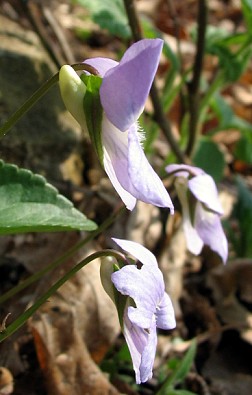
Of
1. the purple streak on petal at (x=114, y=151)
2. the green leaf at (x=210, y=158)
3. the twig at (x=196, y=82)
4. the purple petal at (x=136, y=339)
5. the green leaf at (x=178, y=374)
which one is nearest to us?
the purple streak on petal at (x=114, y=151)

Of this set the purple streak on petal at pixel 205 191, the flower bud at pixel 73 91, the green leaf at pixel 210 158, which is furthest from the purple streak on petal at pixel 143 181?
the green leaf at pixel 210 158

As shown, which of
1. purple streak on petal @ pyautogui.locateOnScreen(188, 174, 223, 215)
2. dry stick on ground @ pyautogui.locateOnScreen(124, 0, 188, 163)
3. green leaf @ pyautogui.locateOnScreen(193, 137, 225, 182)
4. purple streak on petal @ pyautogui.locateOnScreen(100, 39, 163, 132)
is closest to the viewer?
purple streak on petal @ pyautogui.locateOnScreen(100, 39, 163, 132)

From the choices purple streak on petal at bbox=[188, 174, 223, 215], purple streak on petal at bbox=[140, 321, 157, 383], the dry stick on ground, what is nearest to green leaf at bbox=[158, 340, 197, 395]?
purple streak on petal at bbox=[188, 174, 223, 215]

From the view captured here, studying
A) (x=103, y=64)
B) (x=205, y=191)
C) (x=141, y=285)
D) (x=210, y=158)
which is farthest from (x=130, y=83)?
(x=210, y=158)

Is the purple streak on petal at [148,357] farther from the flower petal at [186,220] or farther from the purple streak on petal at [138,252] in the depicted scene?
the flower petal at [186,220]

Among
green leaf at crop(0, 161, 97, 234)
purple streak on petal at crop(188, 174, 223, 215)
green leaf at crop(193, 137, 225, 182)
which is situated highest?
green leaf at crop(0, 161, 97, 234)

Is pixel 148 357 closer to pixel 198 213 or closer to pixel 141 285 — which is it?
pixel 141 285

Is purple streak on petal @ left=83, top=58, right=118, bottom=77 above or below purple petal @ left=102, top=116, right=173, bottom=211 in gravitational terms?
above

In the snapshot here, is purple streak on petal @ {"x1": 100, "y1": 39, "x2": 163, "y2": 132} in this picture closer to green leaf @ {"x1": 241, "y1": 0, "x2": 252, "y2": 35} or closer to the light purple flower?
the light purple flower
